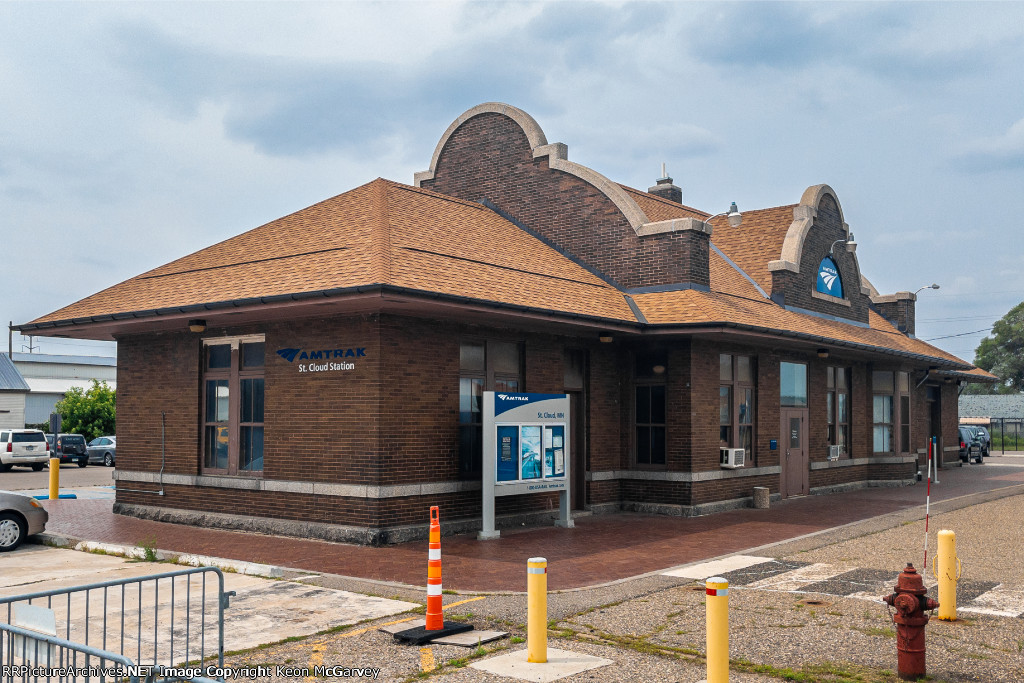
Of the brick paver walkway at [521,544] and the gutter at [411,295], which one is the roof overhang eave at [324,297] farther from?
the brick paver walkway at [521,544]

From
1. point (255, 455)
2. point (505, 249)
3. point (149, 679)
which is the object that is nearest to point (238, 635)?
point (149, 679)

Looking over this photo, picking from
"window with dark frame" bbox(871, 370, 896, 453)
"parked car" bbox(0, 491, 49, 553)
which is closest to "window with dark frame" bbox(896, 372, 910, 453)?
"window with dark frame" bbox(871, 370, 896, 453)

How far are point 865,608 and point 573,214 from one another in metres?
13.0

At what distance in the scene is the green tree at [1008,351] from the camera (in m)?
98.9

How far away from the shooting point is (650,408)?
18.7 metres

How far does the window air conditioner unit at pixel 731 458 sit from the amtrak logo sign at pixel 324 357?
851 cm

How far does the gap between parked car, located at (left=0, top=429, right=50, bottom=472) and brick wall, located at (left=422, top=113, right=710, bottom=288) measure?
24.9 m

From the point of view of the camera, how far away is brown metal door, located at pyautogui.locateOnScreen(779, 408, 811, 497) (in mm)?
21484

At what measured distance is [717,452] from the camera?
18781mm

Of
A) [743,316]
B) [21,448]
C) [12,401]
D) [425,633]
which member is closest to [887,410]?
[743,316]

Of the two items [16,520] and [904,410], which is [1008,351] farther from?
[16,520]

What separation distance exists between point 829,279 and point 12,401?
53.7 metres

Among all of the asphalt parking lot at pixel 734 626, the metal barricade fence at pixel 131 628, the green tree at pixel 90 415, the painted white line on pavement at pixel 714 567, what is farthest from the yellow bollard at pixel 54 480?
the green tree at pixel 90 415

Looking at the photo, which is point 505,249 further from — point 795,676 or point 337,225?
point 795,676
